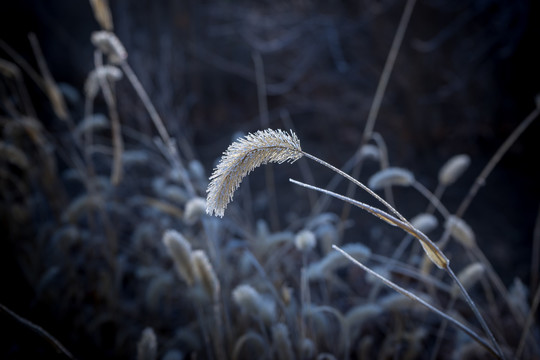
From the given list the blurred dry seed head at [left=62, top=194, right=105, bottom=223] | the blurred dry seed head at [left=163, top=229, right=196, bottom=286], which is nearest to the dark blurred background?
the blurred dry seed head at [left=62, top=194, right=105, bottom=223]

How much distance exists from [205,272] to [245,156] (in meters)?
0.51

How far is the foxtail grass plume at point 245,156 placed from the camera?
589 millimetres

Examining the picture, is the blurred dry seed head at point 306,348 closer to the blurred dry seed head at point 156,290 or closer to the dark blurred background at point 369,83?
the blurred dry seed head at point 156,290

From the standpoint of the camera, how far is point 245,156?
0.60 metres

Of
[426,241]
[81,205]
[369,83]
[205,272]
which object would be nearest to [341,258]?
[205,272]

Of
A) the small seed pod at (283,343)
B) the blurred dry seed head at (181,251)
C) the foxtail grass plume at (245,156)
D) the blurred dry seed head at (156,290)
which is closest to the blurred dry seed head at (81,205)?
the blurred dry seed head at (156,290)

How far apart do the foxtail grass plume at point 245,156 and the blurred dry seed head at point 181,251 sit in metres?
0.43

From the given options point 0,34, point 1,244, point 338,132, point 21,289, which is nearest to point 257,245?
point 21,289

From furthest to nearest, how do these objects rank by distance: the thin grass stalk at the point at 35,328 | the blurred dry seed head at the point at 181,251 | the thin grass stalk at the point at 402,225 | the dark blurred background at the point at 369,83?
the dark blurred background at the point at 369,83 < the blurred dry seed head at the point at 181,251 < the thin grass stalk at the point at 35,328 < the thin grass stalk at the point at 402,225

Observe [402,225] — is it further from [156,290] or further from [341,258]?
[156,290]

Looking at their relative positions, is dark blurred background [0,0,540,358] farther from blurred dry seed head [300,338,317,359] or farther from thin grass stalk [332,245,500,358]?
thin grass stalk [332,245,500,358]

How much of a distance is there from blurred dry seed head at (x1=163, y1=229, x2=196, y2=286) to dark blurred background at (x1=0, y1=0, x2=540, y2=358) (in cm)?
127

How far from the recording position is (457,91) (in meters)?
2.81

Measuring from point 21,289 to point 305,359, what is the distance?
1.21m
